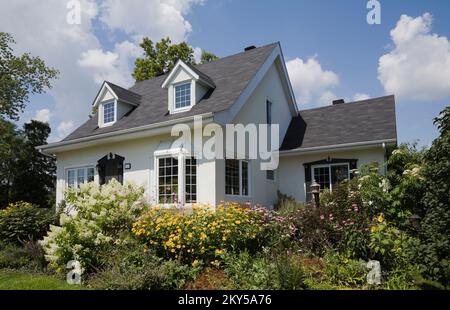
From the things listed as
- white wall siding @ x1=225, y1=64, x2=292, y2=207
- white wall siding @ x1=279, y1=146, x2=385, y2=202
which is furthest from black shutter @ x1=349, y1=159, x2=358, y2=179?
white wall siding @ x1=225, y1=64, x2=292, y2=207

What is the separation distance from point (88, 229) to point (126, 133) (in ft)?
15.2

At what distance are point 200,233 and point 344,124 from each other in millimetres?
9548

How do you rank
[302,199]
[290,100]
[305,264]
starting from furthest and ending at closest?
[290,100]
[302,199]
[305,264]

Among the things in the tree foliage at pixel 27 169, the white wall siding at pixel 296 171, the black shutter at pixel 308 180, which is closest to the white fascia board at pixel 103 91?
the white wall siding at pixel 296 171

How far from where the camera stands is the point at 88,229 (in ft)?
28.0

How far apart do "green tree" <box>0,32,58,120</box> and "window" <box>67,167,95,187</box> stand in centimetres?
1211

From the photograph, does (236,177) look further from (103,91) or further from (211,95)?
(103,91)

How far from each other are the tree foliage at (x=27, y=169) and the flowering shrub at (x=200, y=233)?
22106 millimetres

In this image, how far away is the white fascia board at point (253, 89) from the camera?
1107 cm
